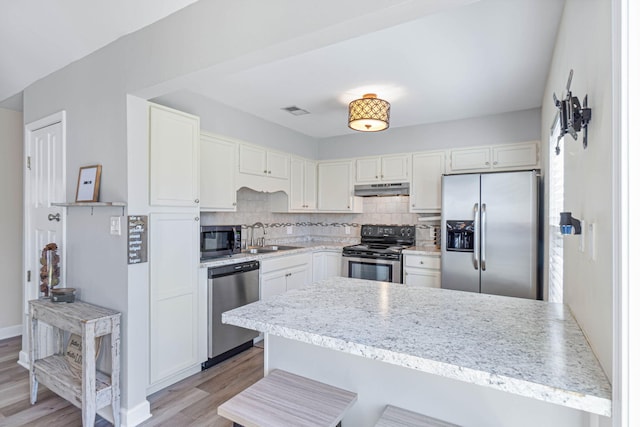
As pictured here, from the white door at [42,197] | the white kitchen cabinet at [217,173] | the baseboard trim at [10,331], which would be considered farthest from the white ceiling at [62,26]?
the baseboard trim at [10,331]

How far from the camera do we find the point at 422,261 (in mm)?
3754

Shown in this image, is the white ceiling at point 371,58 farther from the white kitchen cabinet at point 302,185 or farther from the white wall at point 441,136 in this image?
the white kitchen cabinet at point 302,185

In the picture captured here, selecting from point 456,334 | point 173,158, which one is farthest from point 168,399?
point 456,334

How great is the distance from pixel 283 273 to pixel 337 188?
155cm

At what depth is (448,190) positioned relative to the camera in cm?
342

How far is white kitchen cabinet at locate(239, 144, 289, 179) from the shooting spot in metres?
3.65

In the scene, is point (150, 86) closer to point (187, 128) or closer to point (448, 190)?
point (187, 128)

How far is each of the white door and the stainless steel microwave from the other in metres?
1.04

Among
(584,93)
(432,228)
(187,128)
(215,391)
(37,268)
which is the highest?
(187,128)

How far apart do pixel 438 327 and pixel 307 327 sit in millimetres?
509

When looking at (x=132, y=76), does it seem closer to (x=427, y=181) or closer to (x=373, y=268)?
(x=373, y=268)
